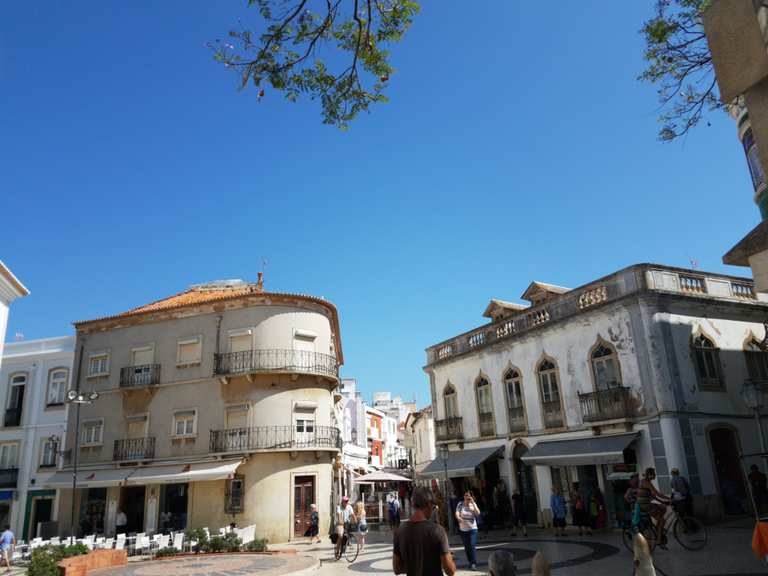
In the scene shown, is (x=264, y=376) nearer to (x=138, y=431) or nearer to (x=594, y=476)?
(x=138, y=431)

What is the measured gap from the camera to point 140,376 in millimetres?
27828

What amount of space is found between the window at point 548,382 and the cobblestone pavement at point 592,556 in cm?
461

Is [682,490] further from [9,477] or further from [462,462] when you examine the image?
[9,477]

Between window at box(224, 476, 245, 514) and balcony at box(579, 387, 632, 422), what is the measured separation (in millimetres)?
14772

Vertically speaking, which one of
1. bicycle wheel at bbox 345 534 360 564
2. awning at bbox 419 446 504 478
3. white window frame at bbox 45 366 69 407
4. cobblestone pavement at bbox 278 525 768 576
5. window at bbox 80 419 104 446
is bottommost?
bicycle wheel at bbox 345 534 360 564

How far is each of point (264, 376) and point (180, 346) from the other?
16.5 ft

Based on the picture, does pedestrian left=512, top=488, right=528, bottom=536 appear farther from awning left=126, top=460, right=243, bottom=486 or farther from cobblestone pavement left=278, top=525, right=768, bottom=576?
awning left=126, top=460, right=243, bottom=486

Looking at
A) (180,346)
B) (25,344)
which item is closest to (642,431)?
(180,346)

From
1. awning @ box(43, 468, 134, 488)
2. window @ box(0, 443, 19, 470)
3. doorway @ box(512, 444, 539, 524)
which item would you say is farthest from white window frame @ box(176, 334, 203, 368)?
doorway @ box(512, 444, 539, 524)

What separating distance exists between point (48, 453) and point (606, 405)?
84.8 feet

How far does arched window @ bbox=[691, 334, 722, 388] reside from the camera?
17717mm

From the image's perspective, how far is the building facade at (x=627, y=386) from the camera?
1695cm

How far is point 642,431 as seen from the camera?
17281 millimetres

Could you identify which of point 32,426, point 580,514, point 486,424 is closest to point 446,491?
point 486,424
